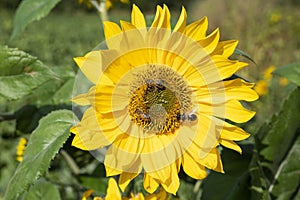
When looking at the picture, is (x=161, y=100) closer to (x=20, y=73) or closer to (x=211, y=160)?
(x=211, y=160)

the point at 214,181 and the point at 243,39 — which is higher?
the point at 214,181

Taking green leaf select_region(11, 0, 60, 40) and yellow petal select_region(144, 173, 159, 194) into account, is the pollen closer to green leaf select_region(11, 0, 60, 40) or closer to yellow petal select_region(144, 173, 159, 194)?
yellow petal select_region(144, 173, 159, 194)

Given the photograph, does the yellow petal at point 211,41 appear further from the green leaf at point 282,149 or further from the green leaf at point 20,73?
the green leaf at point 282,149

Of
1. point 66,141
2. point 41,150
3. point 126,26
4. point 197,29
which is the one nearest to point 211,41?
point 197,29

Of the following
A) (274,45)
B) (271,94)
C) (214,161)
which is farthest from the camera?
(274,45)

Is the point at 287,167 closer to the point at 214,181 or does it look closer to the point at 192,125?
the point at 214,181

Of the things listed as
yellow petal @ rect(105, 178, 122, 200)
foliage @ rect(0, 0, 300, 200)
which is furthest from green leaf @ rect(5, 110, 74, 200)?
yellow petal @ rect(105, 178, 122, 200)

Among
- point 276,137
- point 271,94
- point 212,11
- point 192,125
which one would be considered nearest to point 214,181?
point 276,137
